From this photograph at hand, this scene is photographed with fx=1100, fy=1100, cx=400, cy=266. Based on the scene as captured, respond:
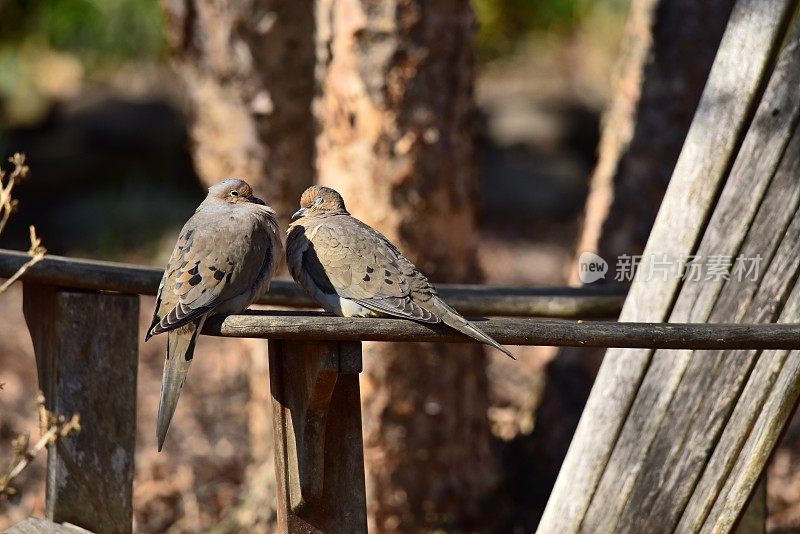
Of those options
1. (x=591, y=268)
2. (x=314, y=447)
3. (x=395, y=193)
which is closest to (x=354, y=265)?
(x=314, y=447)

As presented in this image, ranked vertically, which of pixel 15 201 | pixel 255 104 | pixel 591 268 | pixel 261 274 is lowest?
pixel 591 268

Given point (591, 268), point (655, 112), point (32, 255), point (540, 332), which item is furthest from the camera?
point (655, 112)

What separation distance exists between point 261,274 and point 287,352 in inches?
12.7

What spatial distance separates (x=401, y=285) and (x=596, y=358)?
2635 millimetres

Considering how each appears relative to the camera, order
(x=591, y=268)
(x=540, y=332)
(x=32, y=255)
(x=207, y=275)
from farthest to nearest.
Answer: (x=591, y=268) → (x=32, y=255) → (x=207, y=275) → (x=540, y=332)

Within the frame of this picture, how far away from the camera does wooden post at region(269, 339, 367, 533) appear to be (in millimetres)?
2754

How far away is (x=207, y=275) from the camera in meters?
2.86

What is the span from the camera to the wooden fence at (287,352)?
260cm

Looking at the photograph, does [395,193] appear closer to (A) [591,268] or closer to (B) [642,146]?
(A) [591,268]

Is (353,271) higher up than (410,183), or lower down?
higher up

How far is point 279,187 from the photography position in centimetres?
534

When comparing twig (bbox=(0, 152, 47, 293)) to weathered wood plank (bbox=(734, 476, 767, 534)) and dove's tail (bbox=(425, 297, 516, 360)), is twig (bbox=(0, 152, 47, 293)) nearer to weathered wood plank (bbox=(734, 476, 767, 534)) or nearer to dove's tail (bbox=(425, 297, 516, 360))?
dove's tail (bbox=(425, 297, 516, 360))

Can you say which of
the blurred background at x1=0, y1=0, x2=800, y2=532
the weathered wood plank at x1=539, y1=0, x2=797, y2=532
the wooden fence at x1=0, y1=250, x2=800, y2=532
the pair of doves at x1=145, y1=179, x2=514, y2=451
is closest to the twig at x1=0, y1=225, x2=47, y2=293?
the wooden fence at x1=0, y1=250, x2=800, y2=532

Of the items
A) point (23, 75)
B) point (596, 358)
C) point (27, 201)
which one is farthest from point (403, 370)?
point (23, 75)
